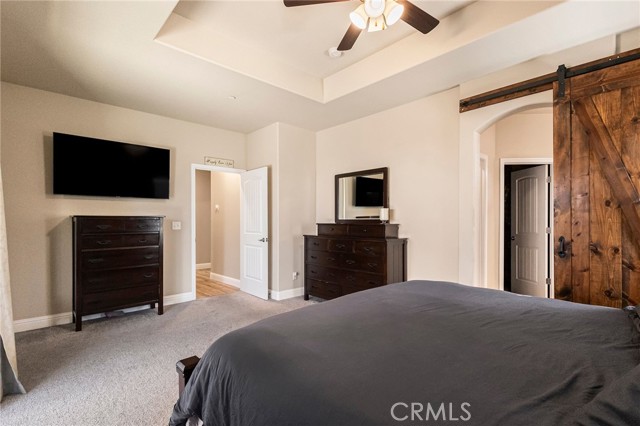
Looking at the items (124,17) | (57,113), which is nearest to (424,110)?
(124,17)

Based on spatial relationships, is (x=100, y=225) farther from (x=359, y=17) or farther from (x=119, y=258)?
(x=359, y=17)

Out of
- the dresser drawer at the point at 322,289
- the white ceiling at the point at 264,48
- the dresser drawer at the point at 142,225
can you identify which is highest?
the white ceiling at the point at 264,48

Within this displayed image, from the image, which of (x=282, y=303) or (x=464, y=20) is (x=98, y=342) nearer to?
(x=282, y=303)

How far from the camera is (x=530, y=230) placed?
4.50 meters

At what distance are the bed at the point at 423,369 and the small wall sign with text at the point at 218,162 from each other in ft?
12.5

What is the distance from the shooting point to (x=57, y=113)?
137 inches

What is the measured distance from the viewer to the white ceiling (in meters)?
2.17

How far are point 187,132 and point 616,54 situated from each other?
472 centimetres

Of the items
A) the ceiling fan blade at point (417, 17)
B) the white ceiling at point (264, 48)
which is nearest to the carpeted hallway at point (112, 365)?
the white ceiling at point (264, 48)

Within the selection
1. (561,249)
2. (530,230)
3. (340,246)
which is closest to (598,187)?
(561,249)

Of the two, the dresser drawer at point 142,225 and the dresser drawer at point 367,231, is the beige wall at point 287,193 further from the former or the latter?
the dresser drawer at point 142,225

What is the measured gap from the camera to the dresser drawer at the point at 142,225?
353 cm

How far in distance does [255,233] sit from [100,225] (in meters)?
2.00

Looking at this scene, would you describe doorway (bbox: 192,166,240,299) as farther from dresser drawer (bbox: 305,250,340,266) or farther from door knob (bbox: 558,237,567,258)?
door knob (bbox: 558,237,567,258)
